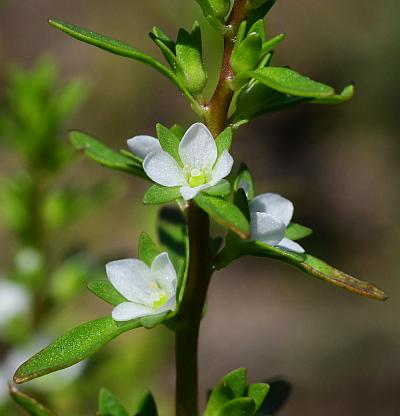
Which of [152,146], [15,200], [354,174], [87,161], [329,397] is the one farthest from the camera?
[354,174]

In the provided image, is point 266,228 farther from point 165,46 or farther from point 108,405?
point 108,405

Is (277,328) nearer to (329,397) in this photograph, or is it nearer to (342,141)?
(329,397)

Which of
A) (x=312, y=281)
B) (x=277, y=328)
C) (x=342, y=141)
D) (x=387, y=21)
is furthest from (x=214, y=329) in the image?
(x=387, y=21)

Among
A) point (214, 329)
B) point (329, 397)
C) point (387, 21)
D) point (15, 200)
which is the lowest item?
point (214, 329)

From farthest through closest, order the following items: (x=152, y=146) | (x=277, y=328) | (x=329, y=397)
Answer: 1. (x=277, y=328)
2. (x=329, y=397)
3. (x=152, y=146)

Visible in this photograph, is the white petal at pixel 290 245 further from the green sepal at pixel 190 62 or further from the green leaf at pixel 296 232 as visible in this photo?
the green sepal at pixel 190 62

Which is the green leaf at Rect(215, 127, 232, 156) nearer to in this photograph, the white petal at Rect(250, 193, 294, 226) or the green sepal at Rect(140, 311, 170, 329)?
the white petal at Rect(250, 193, 294, 226)

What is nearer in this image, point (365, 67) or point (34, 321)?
point (34, 321)

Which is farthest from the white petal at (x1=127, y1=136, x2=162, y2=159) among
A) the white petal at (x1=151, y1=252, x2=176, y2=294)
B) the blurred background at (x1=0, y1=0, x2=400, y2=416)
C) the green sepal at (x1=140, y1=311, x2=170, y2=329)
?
the blurred background at (x1=0, y1=0, x2=400, y2=416)
